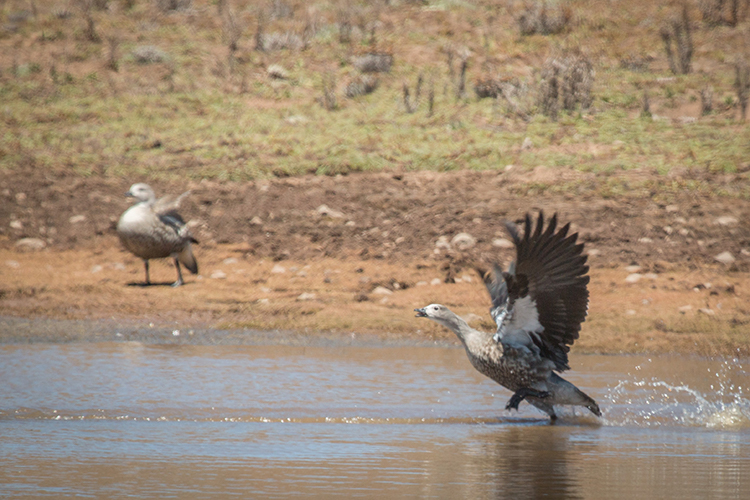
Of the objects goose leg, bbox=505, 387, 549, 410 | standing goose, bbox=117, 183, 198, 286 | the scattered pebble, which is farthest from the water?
standing goose, bbox=117, 183, 198, 286

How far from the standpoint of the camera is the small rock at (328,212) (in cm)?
1191

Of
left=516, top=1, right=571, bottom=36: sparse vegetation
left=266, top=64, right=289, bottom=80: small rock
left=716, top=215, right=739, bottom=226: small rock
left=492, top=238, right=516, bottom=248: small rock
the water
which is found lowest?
the water

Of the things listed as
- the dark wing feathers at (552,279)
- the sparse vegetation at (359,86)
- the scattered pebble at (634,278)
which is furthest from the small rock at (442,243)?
the sparse vegetation at (359,86)

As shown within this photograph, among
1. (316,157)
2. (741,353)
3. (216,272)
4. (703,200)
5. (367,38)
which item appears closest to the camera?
(741,353)

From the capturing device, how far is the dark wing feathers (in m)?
5.75

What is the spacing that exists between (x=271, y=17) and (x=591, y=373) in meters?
15.5

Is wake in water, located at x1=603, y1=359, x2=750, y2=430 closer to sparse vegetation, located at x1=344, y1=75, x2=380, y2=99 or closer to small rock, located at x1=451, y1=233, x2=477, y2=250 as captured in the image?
small rock, located at x1=451, y1=233, x2=477, y2=250

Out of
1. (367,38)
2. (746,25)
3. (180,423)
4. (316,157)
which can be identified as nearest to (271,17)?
(367,38)

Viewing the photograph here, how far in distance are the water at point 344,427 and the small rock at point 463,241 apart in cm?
262

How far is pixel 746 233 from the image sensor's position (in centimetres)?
1098

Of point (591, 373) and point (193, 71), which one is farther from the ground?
point (193, 71)

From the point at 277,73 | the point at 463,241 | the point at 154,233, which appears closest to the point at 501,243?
the point at 463,241

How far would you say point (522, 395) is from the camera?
606cm

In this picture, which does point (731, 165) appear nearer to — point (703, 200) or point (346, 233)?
point (703, 200)
